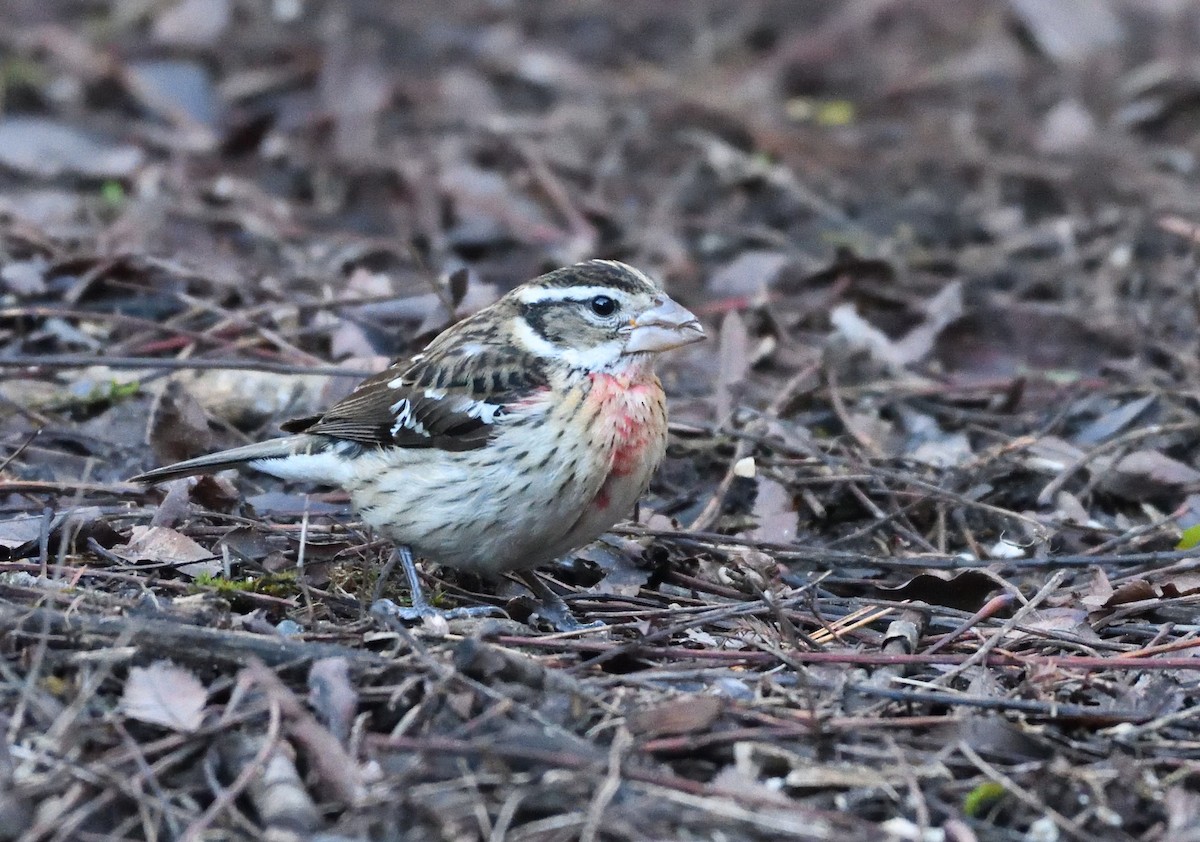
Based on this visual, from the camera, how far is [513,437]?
5.87 m

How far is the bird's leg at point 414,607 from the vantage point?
5438 millimetres

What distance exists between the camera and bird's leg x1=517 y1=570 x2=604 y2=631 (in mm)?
5738

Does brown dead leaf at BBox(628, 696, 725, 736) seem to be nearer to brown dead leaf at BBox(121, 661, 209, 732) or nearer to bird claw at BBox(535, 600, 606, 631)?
bird claw at BBox(535, 600, 606, 631)

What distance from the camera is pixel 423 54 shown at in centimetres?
1343

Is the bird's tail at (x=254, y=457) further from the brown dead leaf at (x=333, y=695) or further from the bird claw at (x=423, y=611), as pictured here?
the brown dead leaf at (x=333, y=695)

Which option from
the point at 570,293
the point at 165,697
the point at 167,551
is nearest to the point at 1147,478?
the point at 570,293

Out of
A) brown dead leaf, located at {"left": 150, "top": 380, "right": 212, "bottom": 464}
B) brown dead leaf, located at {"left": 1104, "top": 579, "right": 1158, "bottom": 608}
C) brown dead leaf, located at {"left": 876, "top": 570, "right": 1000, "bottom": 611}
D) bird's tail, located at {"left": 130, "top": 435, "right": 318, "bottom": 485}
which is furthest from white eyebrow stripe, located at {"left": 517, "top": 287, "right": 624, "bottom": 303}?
brown dead leaf, located at {"left": 1104, "top": 579, "right": 1158, "bottom": 608}

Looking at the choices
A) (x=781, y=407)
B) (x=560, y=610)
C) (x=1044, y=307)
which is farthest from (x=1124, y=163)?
(x=560, y=610)

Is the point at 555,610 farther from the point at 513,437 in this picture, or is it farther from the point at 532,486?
the point at 513,437

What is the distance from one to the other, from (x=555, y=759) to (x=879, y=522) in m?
2.81

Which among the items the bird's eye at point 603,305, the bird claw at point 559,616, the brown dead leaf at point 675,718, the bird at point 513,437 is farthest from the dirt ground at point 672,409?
the bird's eye at point 603,305

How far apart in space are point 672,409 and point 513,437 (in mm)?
2130

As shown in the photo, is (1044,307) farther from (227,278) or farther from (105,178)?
(105,178)

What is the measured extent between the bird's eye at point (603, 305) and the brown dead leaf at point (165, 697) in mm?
2253
